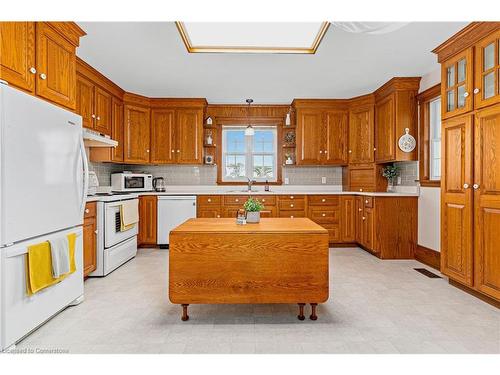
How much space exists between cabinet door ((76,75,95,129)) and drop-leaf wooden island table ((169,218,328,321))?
232cm

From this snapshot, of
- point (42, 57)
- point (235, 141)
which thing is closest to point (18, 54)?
point (42, 57)

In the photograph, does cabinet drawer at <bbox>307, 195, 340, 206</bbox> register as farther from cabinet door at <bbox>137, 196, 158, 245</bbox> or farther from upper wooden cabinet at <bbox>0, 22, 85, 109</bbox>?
upper wooden cabinet at <bbox>0, 22, 85, 109</bbox>

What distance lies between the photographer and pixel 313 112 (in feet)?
16.5

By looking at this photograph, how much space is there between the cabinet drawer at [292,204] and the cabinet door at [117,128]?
102 inches

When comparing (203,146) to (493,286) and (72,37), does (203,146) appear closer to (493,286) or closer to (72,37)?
(72,37)

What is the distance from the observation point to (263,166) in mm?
5547

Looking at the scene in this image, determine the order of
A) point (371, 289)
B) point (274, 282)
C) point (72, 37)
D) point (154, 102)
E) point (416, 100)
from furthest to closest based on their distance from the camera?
point (154, 102) < point (416, 100) < point (371, 289) < point (72, 37) < point (274, 282)

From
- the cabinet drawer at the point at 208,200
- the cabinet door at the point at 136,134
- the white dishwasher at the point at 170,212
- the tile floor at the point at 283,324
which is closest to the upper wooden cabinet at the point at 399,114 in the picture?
the tile floor at the point at 283,324

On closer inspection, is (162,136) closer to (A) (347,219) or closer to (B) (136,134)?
(B) (136,134)

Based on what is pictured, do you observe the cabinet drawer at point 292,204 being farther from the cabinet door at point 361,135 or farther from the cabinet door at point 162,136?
the cabinet door at point 162,136

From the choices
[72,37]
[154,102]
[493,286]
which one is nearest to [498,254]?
[493,286]

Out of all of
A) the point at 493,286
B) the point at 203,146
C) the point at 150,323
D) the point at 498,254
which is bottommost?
the point at 150,323

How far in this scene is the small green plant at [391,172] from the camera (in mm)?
4543

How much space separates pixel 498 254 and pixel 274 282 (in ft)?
6.08
